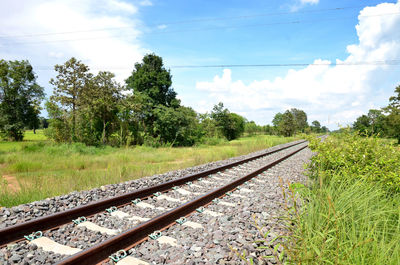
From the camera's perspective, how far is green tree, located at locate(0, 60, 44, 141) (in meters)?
33.0

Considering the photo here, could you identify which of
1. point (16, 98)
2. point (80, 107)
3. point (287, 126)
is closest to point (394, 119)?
point (287, 126)

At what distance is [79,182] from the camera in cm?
663

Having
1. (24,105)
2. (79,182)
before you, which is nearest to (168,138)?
(79,182)

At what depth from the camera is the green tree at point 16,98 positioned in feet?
108

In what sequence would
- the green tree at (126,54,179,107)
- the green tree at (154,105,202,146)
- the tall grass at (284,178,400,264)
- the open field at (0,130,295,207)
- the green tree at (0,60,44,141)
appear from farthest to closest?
the green tree at (0,60,44,141) < the green tree at (126,54,179,107) < the green tree at (154,105,202,146) < the open field at (0,130,295,207) < the tall grass at (284,178,400,264)

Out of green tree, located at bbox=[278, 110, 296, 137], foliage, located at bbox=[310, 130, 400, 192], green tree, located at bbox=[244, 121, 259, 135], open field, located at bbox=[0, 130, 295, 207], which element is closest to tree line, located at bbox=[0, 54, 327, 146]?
open field, located at bbox=[0, 130, 295, 207]

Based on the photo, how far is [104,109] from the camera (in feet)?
65.2

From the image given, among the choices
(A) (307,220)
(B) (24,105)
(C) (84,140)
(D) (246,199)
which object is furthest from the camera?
(B) (24,105)

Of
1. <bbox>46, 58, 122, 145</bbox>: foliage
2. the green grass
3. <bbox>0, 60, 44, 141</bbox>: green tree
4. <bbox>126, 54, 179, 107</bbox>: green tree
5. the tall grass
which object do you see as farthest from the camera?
<bbox>0, 60, 44, 141</bbox>: green tree

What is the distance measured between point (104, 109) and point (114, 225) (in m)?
17.6

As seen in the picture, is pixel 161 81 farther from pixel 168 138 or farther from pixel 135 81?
pixel 168 138

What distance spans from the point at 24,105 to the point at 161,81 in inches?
987

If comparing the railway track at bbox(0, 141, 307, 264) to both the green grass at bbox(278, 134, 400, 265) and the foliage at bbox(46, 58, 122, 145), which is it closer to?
the green grass at bbox(278, 134, 400, 265)

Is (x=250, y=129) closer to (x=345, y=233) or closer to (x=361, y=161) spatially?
(x=361, y=161)
